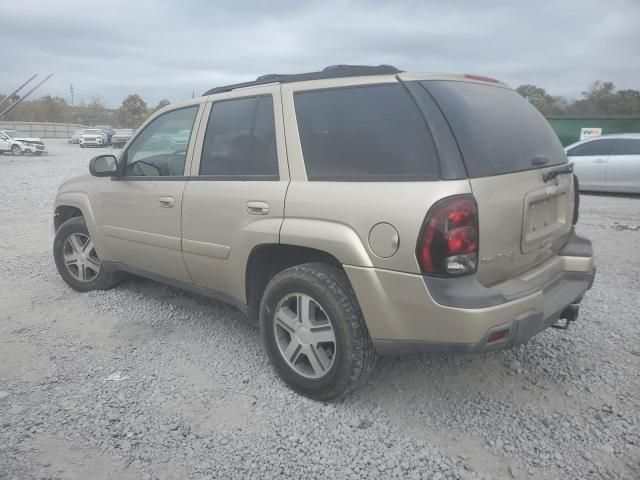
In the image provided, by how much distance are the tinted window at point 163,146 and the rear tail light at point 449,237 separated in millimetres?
2088

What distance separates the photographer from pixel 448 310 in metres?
2.30

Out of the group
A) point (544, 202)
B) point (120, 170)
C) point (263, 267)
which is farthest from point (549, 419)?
point (120, 170)

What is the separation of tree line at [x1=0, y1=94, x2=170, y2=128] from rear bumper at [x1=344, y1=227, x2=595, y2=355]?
243 ft

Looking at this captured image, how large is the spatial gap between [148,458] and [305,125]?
1.99 m

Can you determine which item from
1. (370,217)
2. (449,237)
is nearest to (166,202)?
(370,217)

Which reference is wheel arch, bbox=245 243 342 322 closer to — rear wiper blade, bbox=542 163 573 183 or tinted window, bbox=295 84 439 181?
tinted window, bbox=295 84 439 181

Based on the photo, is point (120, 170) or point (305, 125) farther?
point (120, 170)

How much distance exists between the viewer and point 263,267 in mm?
3205

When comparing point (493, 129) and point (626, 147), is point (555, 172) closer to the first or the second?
point (493, 129)

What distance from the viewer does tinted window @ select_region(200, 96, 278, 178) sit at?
312 cm

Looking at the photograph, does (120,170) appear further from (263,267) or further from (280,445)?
(280,445)

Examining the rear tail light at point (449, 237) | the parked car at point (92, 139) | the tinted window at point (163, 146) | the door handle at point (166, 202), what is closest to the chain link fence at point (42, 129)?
the parked car at point (92, 139)

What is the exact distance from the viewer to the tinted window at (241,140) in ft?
10.2

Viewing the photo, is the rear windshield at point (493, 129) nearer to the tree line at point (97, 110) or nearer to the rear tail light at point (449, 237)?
the rear tail light at point (449, 237)
